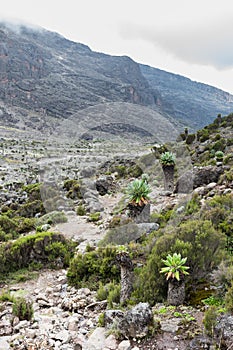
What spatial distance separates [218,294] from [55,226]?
39.1 feet

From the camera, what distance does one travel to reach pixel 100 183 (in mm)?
25375

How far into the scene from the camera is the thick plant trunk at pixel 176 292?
21.5 feet

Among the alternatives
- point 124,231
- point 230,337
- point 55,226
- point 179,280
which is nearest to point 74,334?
point 179,280

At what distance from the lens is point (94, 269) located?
372 inches

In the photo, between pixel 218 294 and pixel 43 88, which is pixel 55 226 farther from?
pixel 43 88

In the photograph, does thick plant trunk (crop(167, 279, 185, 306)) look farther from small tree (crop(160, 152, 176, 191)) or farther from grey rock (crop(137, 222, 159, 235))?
small tree (crop(160, 152, 176, 191))

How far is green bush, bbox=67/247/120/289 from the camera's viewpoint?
9061 millimetres

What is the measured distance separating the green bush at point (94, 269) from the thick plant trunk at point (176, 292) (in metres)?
2.63

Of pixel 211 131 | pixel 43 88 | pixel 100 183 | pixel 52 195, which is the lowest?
pixel 52 195

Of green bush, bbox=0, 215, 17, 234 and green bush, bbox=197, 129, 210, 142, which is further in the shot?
green bush, bbox=197, 129, 210, 142

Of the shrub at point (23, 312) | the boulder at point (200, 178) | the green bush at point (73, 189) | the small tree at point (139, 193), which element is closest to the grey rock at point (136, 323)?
the shrub at point (23, 312)

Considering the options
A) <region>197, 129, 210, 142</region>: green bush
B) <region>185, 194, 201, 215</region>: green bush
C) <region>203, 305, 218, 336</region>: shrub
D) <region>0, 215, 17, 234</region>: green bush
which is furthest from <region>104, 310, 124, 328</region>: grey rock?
<region>197, 129, 210, 142</region>: green bush

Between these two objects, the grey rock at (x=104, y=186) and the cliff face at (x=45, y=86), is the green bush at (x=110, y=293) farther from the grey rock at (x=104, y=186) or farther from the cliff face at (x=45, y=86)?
the cliff face at (x=45, y=86)

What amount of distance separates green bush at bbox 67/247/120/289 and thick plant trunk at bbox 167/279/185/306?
2.63 metres
